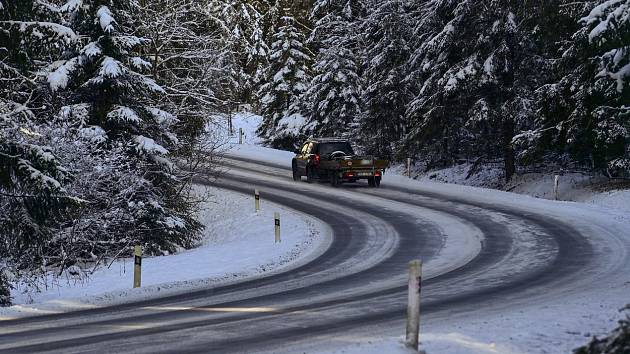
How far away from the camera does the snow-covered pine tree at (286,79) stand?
47.3 m

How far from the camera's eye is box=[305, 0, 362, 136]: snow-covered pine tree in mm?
41969

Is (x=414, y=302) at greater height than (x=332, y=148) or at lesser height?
lesser

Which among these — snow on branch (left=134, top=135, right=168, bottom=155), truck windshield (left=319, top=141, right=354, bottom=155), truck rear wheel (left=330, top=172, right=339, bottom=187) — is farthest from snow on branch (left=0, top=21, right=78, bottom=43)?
truck windshield (left=319, top=141, right=354, bottom=155)

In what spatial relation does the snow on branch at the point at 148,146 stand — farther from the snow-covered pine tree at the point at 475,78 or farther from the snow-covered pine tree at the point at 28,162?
the snow-covered pine tree at the point at 475,78

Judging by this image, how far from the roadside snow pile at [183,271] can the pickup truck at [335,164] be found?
6.77 metres

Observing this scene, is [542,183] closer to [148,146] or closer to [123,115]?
[148,146]

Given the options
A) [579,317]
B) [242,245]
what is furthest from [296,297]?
[242,245]

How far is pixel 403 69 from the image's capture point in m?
37.0

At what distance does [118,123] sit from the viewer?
20.5m

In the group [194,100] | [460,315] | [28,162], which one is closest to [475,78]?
[194,100]

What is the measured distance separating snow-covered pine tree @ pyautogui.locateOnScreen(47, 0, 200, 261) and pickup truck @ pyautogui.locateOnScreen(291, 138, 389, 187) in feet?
31.3

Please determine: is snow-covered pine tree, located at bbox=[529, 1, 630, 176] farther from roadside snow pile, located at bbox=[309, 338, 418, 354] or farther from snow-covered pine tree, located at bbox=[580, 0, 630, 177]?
roadside snow pile, located at bbox=[309, 338, 418, 354]

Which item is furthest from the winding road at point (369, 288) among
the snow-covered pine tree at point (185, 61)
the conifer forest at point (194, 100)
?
the snow-covered pine tree at point (185, 61)

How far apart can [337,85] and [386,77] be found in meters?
5.08
